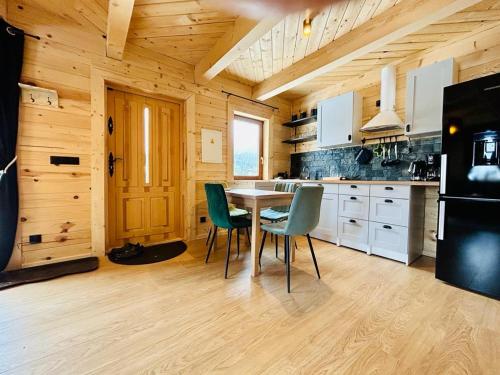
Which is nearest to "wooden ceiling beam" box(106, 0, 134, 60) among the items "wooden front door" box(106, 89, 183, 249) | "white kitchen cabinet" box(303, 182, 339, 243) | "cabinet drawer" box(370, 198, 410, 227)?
"wooden front door" box(106, 89, 183, 249)

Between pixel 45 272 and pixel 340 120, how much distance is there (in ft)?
13.3

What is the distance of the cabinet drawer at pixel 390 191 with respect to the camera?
244 centimetres

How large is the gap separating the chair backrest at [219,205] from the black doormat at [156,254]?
34.1 inches

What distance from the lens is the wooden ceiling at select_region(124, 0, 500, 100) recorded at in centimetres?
214

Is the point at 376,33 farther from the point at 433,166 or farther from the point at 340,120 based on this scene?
the point at 433,166

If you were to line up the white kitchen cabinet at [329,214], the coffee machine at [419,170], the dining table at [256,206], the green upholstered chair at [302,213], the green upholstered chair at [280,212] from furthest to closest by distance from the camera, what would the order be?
the white kitchen cabinet at [329,214], the coffee machine at [419,170], the green upholstered chair at [280,212], the dining table at [256,206], the green upholstered chair at [302,213]

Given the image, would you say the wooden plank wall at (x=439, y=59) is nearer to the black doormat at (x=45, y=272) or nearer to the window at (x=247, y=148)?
the window at (x=247, y=148)

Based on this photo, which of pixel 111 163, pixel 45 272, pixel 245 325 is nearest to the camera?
pixel 245 325

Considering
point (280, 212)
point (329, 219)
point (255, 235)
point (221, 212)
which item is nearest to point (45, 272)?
point (221, 212)

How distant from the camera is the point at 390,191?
256cm

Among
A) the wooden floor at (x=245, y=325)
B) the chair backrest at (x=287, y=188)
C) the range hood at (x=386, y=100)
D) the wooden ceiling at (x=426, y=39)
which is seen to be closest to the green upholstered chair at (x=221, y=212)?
the wooden floor at (x=245, y=325)

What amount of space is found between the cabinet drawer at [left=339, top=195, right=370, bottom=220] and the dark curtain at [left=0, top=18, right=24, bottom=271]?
3625 mm

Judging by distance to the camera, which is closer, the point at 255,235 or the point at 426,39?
the point at 255,235

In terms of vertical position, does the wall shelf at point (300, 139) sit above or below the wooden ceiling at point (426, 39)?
below
